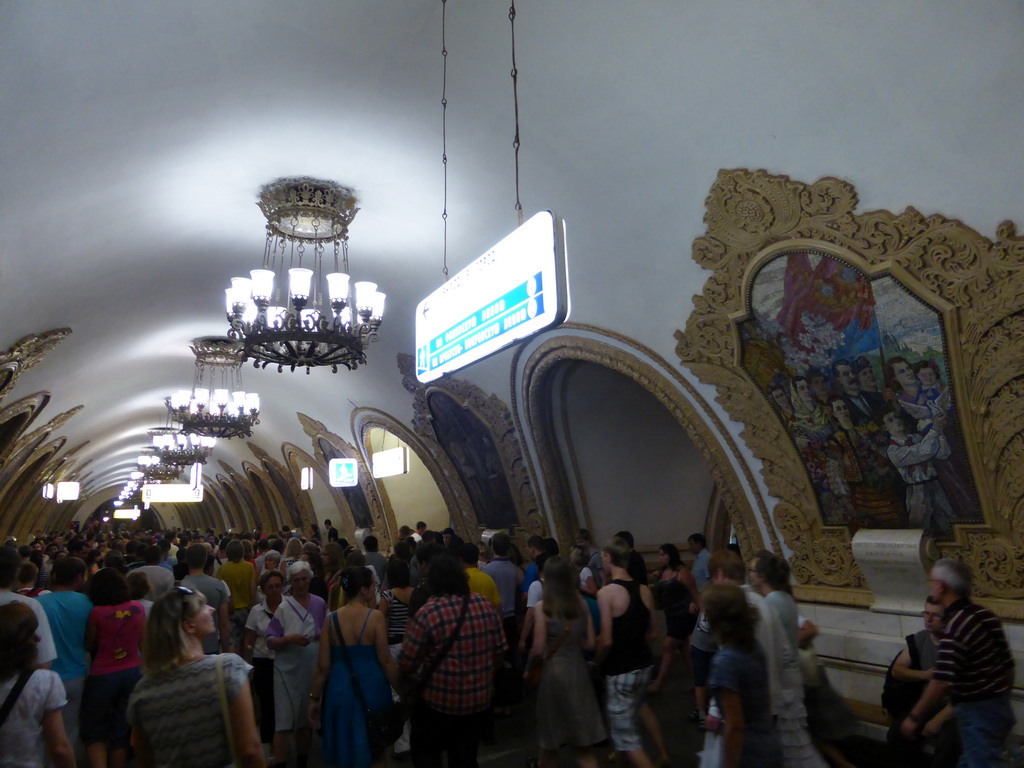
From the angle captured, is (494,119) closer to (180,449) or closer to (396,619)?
(396,619)

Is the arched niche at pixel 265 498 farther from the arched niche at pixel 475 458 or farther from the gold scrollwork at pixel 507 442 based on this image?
the gold scrollwork at pixel 507 442

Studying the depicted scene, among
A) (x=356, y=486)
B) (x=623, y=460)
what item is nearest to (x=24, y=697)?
(x=623, y=460)

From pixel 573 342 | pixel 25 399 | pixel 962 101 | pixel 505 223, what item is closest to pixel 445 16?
pixel 505 223

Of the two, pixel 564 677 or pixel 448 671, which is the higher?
pixel 448 671

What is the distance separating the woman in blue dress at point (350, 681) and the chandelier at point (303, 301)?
10.9 ft

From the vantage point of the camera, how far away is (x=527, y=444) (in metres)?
10.2

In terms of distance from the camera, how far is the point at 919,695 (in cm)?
438

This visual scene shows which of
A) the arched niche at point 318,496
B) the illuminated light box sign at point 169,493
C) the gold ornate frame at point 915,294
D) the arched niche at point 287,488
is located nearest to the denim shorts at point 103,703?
the gold ornate frame at point 915,294

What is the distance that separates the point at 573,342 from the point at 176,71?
15.1 feet

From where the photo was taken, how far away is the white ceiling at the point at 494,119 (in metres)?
4.59

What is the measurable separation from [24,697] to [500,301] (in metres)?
2.74

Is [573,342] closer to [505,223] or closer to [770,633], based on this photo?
[505,223]

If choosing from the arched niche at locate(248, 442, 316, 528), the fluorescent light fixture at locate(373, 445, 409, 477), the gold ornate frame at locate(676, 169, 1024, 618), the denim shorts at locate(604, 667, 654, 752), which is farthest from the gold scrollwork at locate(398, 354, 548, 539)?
the arched niche at locate(248, 442, 316, 528)

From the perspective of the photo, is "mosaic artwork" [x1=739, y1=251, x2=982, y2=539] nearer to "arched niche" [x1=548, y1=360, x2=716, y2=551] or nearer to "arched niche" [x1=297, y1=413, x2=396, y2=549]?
"arched niche" [x1=548, y1=360, x2=716, y2=551]
